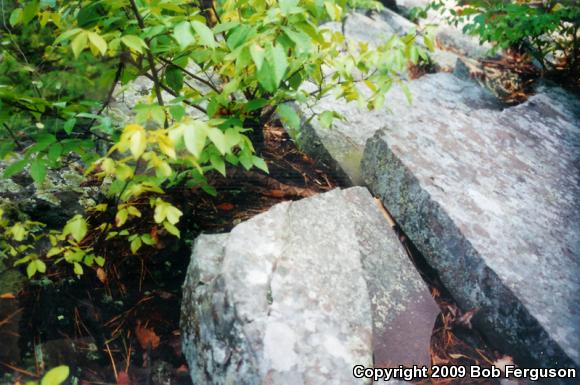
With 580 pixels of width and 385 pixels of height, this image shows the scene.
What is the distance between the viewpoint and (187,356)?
5.96ft

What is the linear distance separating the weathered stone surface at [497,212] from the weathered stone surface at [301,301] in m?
0.24

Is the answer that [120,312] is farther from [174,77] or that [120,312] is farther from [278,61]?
[278,61]

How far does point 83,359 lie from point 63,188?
3.27ft

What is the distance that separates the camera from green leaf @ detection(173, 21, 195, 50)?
49.3 inches

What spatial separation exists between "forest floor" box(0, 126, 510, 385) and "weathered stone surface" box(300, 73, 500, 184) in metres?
0.69

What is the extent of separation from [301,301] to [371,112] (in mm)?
2156

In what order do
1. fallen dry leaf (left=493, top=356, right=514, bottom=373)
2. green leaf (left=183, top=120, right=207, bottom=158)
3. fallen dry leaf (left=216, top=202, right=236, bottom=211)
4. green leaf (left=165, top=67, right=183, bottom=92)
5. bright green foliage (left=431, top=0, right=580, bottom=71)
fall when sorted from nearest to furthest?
1. green leaf (left=183, top=120, right=207, bottom=158)
2. green leaf (left=165, top=67, right=183, bottom=92)
3. fallen dry leaf (left=493, top=356, right=514, bottom=373)
4. fallen dry leaf (left=216, top=202, right=236, bottom=211)
5. bright green foliage (left=431, top=0, right=580, bottom=71)

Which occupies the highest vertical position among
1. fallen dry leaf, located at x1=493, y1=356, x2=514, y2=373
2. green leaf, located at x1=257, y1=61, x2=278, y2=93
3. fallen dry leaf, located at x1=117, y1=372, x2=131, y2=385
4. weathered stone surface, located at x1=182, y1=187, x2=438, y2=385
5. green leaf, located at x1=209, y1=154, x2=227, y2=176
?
green leaf, located at x1=257, y1=61, x2=278, y2=93

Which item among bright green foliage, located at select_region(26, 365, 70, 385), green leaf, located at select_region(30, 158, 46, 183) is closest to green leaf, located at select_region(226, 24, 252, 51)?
green leaf, located at select_region(30, 158, 46, 183)

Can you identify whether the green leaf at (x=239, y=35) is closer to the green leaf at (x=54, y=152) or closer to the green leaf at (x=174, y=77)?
the green leaf at (x=174, y=77)

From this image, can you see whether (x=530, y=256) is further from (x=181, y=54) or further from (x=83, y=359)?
(x=83, y=359)

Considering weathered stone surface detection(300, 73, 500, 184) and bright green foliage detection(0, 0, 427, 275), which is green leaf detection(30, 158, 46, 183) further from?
weathered stone surface detection(300, 73, 500, 184)

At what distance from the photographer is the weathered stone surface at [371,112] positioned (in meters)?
2.78

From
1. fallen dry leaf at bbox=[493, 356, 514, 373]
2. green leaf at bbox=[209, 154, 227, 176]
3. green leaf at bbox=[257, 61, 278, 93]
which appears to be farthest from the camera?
fallen dry leaf at bbox=[493, 356, 514, 373]
